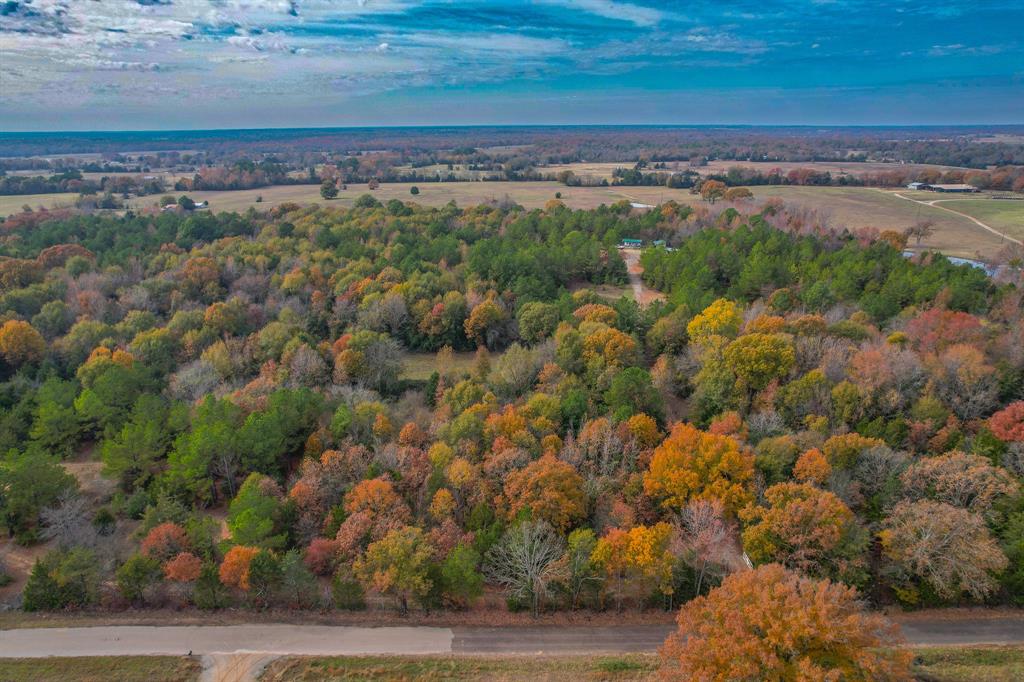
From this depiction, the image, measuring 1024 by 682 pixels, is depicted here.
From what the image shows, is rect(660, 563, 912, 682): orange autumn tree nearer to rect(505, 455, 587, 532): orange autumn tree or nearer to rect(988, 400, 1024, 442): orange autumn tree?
rect(505, 455, 587, 532): orange autumn tree

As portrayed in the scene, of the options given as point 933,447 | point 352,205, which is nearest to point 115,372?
point 933,447

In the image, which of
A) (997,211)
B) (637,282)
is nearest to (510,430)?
(637,282)

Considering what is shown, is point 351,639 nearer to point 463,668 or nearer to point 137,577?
point 463,668

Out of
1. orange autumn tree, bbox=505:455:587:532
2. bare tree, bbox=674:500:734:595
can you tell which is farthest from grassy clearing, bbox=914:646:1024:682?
orange autumn tree, bbox=505:455:587:532

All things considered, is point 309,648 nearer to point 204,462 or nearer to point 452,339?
point 204,462

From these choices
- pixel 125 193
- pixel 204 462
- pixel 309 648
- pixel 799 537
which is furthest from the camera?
pixel 125 193

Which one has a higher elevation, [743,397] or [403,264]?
[403,264]
